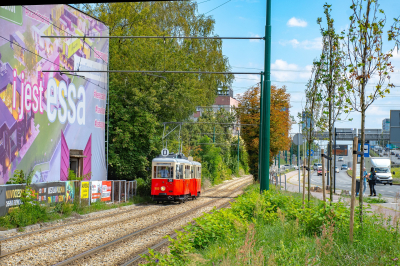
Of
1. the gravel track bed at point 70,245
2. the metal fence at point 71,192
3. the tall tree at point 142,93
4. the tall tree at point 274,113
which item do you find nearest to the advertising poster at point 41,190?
the metal fence at point 71,192

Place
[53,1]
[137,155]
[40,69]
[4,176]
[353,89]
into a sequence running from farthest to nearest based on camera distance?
[137,155]
[40,69]
[4,176]
[353,89]
[53,1]

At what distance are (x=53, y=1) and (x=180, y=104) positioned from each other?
27.7m

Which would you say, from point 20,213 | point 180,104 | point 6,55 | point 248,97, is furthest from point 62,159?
point 248,97

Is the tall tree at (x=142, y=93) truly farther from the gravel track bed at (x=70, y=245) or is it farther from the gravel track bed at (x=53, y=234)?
the gravel track bed at (x=70, y=245)

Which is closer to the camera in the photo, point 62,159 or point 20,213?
point 20,213

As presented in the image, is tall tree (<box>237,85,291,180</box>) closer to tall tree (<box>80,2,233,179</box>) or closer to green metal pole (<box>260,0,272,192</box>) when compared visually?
tall tree (<box>80,2,233,179</box>)

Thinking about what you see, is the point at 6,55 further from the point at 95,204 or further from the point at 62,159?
the point at 95,204

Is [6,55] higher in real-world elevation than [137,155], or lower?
higher

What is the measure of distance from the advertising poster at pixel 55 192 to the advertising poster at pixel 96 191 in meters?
3.19

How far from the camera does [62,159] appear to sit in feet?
71.6

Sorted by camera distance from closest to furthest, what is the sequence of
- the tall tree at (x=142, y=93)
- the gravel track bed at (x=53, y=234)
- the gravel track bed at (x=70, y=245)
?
the gravel track bed at (x=70, y=245), the gravel track bed at (x=53, y=234), the tall tree at (x=142, y=93)

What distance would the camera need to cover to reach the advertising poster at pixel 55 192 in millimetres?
17219

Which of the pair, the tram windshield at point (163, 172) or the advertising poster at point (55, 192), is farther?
the tram windshield at point (163, 172)

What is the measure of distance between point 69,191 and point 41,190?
7.53 feet
